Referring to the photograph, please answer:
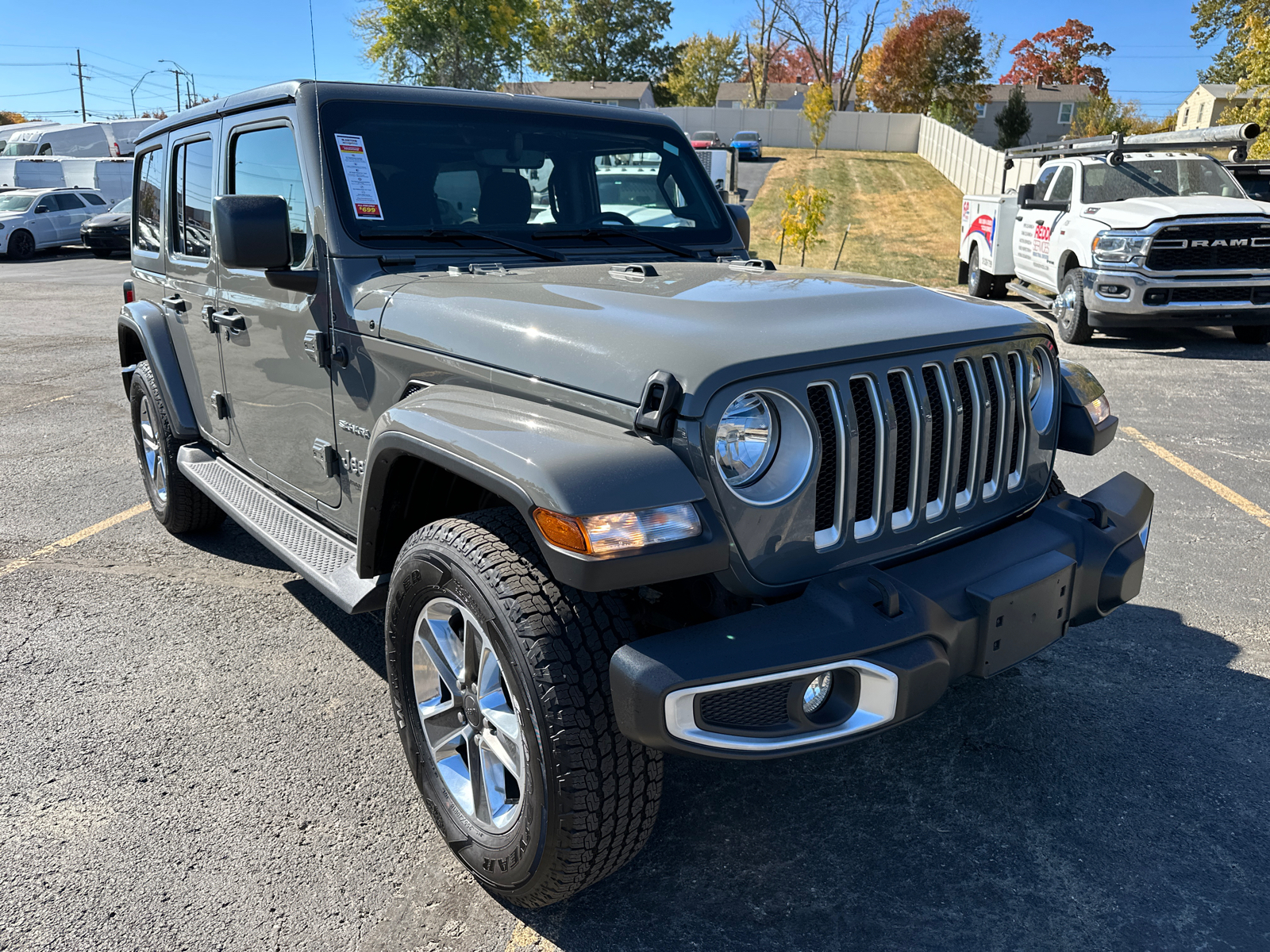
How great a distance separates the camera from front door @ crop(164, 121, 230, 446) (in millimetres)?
3932

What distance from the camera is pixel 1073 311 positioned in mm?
10320

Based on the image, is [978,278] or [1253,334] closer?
[1253,334]

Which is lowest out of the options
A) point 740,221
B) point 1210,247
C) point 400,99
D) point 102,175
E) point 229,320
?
point 229,320

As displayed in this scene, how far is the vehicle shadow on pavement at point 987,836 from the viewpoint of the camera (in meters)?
2.24

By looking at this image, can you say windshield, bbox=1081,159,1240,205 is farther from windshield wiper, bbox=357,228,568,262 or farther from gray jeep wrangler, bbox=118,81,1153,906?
windshield wiper, bbox=357,228,568,262

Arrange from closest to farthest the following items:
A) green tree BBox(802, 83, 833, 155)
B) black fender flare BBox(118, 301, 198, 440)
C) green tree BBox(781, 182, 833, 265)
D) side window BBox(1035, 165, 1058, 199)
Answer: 1. black fender flare BBox(118, 301, 198, 440)
2. side window BBox(1035, 165, 1058, 199)
3. green tree BBox(781, 182, 833, 265)
4. green tree BBox(802, 83, 833, 155)

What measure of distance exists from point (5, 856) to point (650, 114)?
346 centimetres

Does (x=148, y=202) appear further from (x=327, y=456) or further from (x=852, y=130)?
(x=852, y=130)

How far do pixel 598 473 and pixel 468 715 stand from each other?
86 cm

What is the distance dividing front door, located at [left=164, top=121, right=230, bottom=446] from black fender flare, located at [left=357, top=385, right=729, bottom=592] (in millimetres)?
2069

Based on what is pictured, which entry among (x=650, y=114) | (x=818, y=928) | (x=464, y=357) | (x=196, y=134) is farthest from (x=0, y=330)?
(x=818, y=928)

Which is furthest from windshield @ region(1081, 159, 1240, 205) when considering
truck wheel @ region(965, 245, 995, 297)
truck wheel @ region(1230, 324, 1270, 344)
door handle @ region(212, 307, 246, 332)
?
door handle @ region(212, 307, 246, 332)

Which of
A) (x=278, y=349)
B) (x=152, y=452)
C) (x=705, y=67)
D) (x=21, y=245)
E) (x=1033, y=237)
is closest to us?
(x=278, y=349)

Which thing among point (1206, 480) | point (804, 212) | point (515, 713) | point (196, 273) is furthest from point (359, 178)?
point (804, 212)
